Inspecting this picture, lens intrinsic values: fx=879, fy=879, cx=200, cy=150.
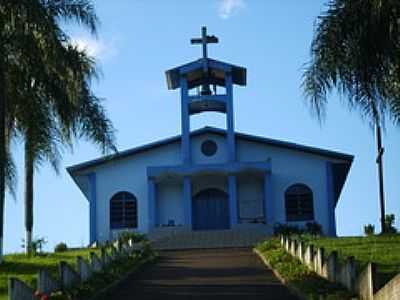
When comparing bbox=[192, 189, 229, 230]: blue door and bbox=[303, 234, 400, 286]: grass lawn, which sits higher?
bbox=[192, 189, 229, 230]: blue door

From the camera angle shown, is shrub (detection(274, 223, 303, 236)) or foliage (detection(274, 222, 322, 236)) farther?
foliage (detection(274, 222, 322, 236))

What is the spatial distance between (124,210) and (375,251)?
2085 cm

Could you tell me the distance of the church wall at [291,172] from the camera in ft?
128

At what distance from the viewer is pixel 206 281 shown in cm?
1773

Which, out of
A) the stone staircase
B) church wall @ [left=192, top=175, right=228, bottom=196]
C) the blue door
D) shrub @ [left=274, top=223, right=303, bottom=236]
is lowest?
the stone staircase

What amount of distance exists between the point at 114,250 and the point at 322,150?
18.0 metres

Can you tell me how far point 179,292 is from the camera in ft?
52.9

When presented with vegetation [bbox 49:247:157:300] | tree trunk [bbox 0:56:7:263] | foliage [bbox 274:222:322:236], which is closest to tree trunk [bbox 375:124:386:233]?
foliage [bbox 274:222:322:236]

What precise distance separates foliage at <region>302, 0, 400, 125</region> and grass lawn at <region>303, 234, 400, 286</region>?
3292 millimetres

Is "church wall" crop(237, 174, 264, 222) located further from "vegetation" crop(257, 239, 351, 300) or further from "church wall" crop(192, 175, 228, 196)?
"vegetation" crop(257, 239, 351, 300)

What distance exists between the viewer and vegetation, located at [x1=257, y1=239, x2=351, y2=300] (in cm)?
1381

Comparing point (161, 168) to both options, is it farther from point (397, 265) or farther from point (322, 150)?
point (397, 265)

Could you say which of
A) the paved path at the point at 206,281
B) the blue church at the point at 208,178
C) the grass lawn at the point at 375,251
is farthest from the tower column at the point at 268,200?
the paved path at the point at 206,281

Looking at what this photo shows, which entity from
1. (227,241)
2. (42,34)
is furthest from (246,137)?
(42,34)
